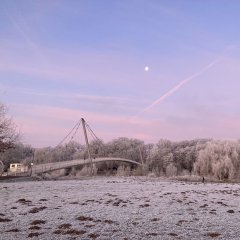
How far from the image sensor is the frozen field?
1584 cm

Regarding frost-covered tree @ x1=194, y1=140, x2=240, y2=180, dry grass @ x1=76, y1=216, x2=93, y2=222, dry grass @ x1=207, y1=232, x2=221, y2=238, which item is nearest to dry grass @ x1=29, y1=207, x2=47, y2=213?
dry grass @ x1=76, y1=216, x2=93, y2=222

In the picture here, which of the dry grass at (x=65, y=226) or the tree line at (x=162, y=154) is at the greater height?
the tree line at (x=162, y=154)

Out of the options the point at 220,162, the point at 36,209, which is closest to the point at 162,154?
the point at 220,162

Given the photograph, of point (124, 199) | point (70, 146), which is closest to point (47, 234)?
point (124, 199)

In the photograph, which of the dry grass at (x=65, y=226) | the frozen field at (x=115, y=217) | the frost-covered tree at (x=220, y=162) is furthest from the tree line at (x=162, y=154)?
the dry grass at (x=65, y=226)

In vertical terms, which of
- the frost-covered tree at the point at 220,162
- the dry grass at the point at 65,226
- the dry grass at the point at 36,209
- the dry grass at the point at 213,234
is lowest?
the dry grass at the point at 213,234

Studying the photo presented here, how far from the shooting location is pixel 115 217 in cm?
1962

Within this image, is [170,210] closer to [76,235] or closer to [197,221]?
[197,221]

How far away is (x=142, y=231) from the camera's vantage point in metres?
16.4

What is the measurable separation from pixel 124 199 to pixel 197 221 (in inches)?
359

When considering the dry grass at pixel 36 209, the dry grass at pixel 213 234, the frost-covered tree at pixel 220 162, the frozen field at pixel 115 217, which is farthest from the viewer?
the frost-covered tree at pixel 220 162

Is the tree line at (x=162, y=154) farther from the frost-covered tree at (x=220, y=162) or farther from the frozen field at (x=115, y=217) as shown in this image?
the frozen field at (x=115, y=217)

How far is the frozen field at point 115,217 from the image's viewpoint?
15836 mm

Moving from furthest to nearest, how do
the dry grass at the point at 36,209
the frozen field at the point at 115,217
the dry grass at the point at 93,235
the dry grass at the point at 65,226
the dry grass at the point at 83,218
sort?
1. the dry grass at the point at 36,209
2. the dry grass at the point at 83,218
3. the dry grass at the point at 65,226
4. the frozen field at the point at 115,217
5. the dry grass at the point at 93,235
